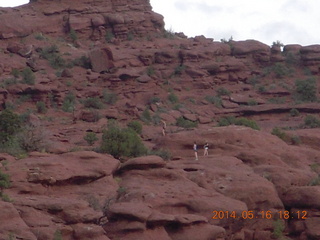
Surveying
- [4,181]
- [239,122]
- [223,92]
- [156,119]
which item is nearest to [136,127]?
[156,119]

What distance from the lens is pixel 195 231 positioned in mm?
21266

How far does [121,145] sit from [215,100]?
17.8m

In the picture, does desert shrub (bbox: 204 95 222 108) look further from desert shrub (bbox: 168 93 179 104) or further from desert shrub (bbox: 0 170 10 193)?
desert shrub (bbox: 0 170 10 193)

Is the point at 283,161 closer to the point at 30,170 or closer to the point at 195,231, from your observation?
the point at 195,231

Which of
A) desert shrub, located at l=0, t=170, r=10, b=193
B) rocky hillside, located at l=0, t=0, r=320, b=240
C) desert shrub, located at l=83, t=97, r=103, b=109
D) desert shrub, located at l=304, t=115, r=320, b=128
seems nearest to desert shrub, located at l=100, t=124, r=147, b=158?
rocky hillside, located at l=0, t=0, r=320, b=240

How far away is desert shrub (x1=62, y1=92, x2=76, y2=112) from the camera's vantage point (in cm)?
3975

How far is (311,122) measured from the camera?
38.8 metres

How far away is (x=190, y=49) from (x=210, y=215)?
91.7 ft

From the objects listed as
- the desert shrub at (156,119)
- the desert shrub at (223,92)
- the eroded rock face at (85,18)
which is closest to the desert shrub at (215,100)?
the desert shrub at (223,92)

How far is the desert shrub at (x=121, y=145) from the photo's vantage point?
2736cm

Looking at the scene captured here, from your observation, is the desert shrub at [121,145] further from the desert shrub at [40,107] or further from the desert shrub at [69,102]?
the desert shrub at [69,102]

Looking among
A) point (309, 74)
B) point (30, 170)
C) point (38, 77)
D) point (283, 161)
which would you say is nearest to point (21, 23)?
point (38, 77)

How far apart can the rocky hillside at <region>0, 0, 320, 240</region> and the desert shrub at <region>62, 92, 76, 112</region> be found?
81 mm

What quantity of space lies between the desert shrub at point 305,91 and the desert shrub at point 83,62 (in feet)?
40.3
